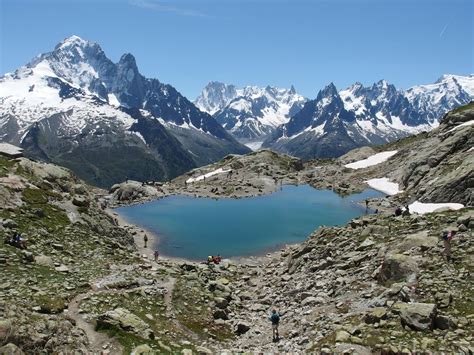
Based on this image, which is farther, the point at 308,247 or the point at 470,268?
the point at 308,247

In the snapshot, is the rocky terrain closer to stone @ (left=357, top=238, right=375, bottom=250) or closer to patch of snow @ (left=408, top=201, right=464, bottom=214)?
stone @ (left=357, top=238, right=375, bottom=250)

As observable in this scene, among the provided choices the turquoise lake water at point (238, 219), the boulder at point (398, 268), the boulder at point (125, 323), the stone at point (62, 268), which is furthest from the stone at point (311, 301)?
the turquoise lake water at point (238, 219)

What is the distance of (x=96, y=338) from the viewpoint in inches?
1134

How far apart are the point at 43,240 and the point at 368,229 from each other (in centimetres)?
3712

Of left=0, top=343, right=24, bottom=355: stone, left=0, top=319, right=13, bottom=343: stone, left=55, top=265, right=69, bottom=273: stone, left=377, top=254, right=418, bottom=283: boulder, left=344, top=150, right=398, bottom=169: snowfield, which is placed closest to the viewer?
left=0, top=343, right=24, bottom=355: stone

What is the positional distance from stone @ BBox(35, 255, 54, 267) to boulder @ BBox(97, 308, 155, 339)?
1307cm

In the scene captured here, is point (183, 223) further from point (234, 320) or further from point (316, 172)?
point (316, 172)

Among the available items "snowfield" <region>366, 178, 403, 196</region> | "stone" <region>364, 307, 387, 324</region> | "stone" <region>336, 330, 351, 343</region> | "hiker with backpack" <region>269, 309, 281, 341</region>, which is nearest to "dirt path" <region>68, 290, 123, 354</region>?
"hiker with backpack" <region>269, 309, 281, 341</region>

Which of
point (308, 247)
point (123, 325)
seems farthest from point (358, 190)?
point (123, 325)

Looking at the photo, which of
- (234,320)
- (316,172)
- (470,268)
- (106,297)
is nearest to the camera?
(470,268)

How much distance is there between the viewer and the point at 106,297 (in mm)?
35312

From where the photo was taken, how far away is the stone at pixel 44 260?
133 feet

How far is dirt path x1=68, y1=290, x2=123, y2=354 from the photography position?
2759cm

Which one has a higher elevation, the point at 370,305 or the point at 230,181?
the point at 230,181
